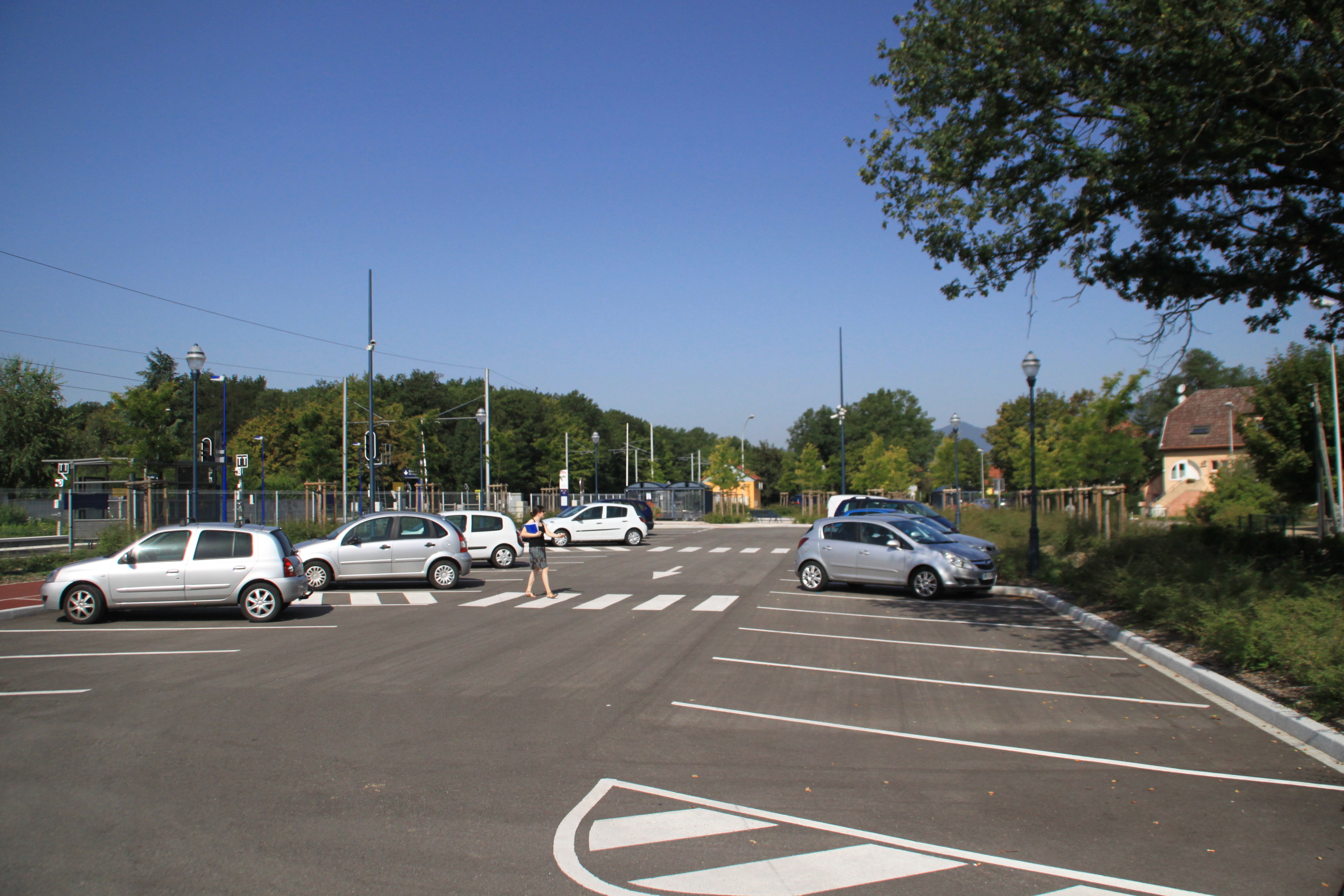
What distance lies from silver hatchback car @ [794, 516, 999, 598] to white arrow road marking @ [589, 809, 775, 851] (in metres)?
12.5

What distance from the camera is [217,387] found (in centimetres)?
10962

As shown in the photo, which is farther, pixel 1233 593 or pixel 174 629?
pixel 174 629

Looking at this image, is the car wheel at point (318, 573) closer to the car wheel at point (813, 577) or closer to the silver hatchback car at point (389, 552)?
the silver hatchback car at point (389, 552)

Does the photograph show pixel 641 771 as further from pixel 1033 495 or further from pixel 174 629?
pixel 1033 495

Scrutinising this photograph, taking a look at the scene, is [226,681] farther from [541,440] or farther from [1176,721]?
[541,440]

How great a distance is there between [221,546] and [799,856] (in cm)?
1241

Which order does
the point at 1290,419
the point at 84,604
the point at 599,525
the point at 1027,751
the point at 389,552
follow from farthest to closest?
the point at 599,525 < the point at 1290,419 < the point at 389,552 < the point at 84,604 < the point at 1027,751

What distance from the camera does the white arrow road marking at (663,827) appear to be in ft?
17.4

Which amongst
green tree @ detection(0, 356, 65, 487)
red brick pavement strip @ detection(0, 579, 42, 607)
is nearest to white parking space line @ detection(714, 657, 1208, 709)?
red brick pavement strip @ detection(0, 579, 42, 607)

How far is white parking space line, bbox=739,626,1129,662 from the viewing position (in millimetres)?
11539

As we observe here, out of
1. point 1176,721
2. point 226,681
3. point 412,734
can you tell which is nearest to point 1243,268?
point 1176,721

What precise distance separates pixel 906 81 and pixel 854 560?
9.01 metres

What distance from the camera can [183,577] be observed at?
14312 mm

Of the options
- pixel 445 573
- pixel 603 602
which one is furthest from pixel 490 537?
pixel 603 602
